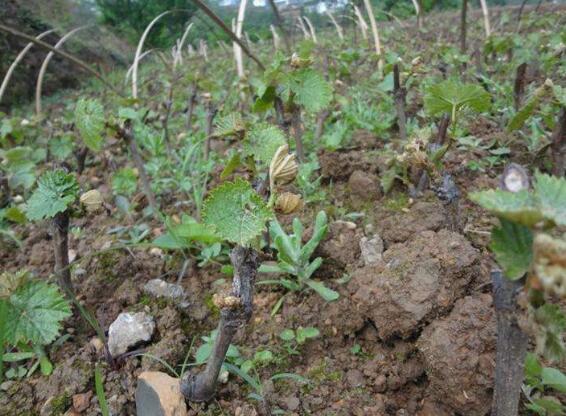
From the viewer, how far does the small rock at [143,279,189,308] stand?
140 cm

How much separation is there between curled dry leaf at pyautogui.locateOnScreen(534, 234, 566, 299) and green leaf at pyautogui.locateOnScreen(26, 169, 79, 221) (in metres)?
1.06

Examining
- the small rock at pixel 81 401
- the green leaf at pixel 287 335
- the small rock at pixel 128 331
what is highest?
the small rock at pixel 128 331

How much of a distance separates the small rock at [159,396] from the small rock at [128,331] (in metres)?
0.16

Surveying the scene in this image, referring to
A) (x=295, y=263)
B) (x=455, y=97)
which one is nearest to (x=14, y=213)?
(x=295, y=263)

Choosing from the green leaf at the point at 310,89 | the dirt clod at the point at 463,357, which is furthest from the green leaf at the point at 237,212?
the green leaf at the point at 310,89

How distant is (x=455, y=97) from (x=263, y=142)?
59 centimetres

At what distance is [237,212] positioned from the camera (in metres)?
0.87

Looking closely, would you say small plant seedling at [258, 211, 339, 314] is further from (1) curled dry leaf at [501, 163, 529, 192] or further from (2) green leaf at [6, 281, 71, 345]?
(1) curled dry leaf at [501, 163, 529, 192]

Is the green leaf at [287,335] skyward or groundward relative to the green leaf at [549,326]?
groundward

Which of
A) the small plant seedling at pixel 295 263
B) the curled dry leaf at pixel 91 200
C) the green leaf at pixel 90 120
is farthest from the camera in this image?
the green leaf at pixel 90 120

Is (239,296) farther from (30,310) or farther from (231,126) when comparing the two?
(30,310)

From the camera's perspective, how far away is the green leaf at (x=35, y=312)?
3.63ft

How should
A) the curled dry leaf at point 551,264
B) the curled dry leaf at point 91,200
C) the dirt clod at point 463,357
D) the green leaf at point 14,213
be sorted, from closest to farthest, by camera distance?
the curled dry leaf at point 551,264 → the dirt clod at point 463,357 → the curled dry leaf at point 91,200 → the green leaf at point 14,213

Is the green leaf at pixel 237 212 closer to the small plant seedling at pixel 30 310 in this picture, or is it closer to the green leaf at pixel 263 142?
the green leaf at pixel 263 142
